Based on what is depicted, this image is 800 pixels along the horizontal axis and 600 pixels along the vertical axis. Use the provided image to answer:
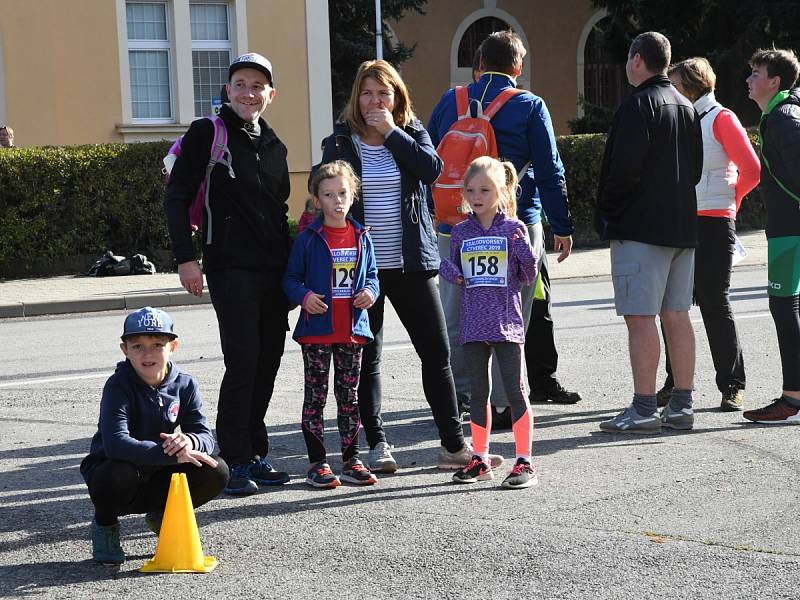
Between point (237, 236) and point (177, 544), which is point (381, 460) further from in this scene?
point (177, 544)

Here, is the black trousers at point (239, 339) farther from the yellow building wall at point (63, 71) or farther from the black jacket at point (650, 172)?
the yellow building wall at point (63, 71)

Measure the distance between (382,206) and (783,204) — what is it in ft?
8.40

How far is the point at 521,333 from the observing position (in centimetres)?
608

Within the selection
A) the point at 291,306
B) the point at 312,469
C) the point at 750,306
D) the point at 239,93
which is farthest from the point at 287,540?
the point at 750,306

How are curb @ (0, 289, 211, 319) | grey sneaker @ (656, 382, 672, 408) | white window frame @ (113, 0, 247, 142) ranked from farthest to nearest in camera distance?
white window frame @ (113, 0, 247, 142) < curb @ (0, 289, 211, 319) < grey sneaker @ (656, 382, 672, 408)

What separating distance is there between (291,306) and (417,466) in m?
1.04

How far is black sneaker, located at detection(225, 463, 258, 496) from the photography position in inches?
226

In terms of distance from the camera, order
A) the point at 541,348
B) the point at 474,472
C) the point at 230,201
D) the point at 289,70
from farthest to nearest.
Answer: the point at 289,70 < the point at 541,348 < the point at 474,472 < the point at 230,201

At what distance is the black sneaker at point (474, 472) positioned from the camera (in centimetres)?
590

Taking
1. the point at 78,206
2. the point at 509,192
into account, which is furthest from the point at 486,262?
the point at 78,206

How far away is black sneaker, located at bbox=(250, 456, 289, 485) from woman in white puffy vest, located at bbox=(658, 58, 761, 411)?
277 cm

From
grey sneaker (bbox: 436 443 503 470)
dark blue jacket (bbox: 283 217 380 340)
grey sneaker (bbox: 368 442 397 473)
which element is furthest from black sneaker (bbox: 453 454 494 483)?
dark blue jacket (bbox: 283 217 380 340)

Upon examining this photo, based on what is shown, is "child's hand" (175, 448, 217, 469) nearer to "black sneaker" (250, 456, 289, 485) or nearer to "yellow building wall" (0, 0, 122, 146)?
"black sneaker" (250, 456, 289, 485)

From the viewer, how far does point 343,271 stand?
229 inches
